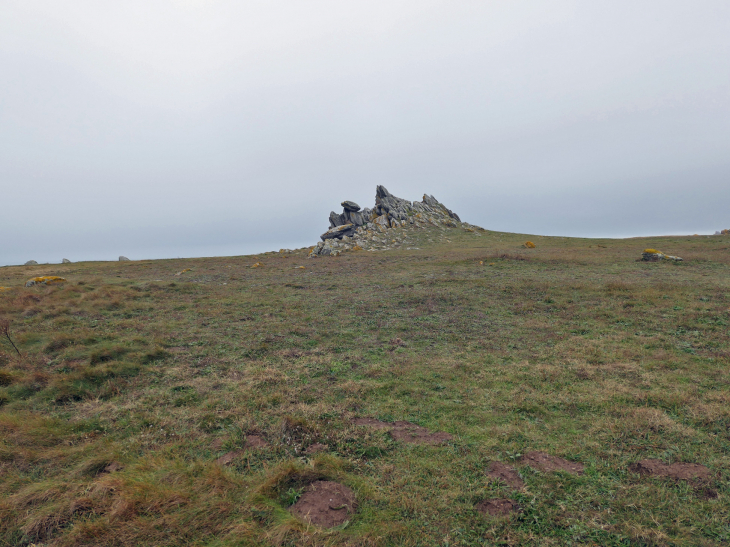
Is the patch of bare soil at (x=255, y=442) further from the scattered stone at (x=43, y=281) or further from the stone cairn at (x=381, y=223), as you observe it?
the stone cairn at (x=381, y=223)

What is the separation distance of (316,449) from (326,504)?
4.64 feet

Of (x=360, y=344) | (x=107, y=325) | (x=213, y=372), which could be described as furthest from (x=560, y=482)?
(x=107, y=325)

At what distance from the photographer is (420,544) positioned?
4277 mm

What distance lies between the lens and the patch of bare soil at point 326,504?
4.63 metres

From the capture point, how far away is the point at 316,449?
6.27 meters

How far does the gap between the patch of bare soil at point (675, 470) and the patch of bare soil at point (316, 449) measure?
576 cm

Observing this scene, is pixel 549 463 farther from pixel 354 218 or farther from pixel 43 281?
pixel 354 218

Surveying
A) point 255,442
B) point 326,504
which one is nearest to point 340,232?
point 255,442

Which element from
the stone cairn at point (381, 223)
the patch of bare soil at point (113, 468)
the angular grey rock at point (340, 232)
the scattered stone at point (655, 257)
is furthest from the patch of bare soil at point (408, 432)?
the angular grey rock at point (340, 232)

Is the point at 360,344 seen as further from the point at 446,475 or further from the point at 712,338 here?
the point at 712,338

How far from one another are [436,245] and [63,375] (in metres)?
54.8

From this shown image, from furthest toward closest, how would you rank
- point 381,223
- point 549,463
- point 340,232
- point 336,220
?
point 336,220 → point 381,223 → point 340,232 → point 549,463

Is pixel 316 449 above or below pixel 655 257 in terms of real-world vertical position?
below

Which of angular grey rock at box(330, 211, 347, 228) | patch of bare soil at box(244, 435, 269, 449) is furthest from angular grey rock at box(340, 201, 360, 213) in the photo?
patch of bare soil at box(244, 435, 269, 449)
